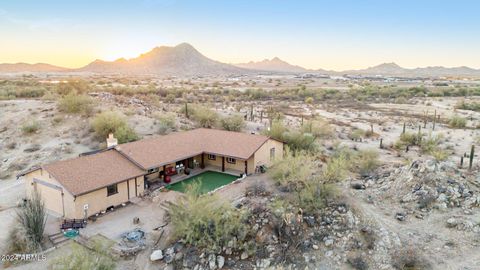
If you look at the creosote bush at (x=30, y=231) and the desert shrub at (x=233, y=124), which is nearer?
the creosote bush at (x=30, y=231)

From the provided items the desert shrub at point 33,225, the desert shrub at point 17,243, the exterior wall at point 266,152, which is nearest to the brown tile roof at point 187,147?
the exterior wall at point 266,152

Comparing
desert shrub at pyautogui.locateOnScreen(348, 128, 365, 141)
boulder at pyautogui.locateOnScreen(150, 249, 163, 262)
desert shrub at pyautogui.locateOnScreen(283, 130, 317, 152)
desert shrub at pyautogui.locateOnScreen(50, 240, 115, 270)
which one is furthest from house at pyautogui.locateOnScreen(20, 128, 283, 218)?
desert shrub at pyautogui.locateOnScreen(348, 128, 365, 141)

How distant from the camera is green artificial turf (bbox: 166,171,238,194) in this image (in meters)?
24.3

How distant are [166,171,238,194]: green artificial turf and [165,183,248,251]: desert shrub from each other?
583 cm

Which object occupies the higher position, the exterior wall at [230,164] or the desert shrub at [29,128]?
the desert shrub at [29,128]

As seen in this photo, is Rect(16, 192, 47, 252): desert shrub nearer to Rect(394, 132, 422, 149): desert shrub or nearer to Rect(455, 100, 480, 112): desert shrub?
Rect(394, 132, 422, 149): desert shrub

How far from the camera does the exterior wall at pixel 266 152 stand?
88.6ft

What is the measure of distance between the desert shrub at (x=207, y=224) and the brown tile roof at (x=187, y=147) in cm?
702

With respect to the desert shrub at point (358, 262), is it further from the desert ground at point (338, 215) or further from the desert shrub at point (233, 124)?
the desert shrub at point (233, 124)

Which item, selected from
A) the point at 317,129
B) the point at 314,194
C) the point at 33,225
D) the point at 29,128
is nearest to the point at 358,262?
the point at 314,194

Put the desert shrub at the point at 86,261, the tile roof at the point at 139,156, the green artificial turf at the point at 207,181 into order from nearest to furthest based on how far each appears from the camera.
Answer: the desert shrub at the point at 86,261 < the tile roof at the point at 139,156 < the green artificial turf at the point at 207,181

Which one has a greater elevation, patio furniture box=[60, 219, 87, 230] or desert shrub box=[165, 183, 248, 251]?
desert shrub box=[165, 183, 248, 251]

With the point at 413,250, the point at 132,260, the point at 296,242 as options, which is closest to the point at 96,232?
the point at 132,260

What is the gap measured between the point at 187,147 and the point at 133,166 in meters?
5.15
